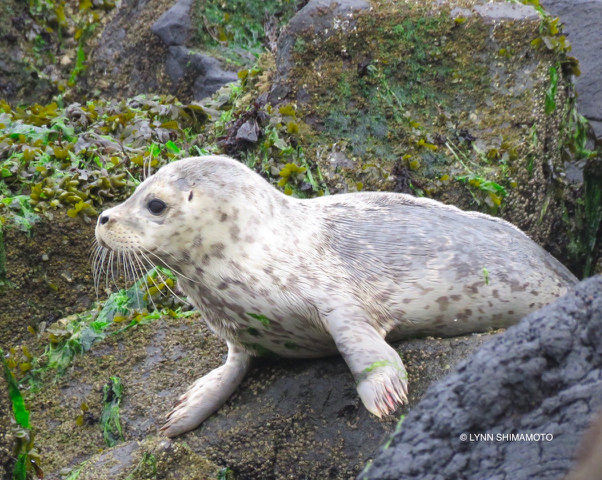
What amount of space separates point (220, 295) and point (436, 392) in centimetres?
192

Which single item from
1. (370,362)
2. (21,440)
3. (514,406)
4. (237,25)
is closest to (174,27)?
(237,25)

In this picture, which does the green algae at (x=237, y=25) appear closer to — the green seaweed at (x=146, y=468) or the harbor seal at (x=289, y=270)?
the harbor seal at (x=289, y=270)

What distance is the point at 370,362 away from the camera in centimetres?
404

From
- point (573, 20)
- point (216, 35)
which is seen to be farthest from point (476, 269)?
point (216, 35)

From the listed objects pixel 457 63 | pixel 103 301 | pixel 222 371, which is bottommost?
pixel 103 301

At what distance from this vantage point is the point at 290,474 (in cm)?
433

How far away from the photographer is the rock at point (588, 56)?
316 inches

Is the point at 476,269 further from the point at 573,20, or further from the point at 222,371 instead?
the point at 573,20

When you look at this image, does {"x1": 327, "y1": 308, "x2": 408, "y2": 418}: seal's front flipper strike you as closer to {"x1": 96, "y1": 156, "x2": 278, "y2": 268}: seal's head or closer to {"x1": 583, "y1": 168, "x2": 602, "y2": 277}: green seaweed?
{"x1": 96, "y1": 156, "x2": 278, "y2": 268}: seal's head

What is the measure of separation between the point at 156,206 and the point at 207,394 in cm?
100

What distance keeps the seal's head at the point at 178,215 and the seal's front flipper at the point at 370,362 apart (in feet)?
2.48

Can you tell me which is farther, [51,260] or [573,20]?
[573,20]

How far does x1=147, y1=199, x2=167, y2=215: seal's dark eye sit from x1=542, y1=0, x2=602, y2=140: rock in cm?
470

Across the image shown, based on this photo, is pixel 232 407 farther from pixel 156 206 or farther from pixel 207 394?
pixel 156 206
